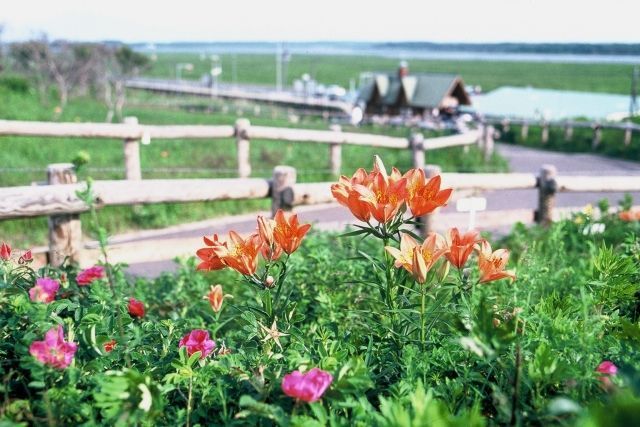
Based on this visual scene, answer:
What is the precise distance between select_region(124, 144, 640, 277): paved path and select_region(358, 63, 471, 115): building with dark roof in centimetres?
1078

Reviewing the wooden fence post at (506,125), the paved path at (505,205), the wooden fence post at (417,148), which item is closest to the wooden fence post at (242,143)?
the paved path at (505,205)

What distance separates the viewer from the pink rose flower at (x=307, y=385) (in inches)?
60.2

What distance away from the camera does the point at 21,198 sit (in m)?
4.55

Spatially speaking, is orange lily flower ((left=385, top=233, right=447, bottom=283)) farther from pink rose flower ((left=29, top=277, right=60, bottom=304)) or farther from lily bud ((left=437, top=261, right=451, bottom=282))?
pink rose flower ((left=29, top=277, right=60, bottom=304))

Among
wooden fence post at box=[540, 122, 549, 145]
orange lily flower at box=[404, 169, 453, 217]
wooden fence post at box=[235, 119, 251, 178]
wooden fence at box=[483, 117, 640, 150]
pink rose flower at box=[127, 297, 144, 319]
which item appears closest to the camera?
orange lily flower at box=[404, 169, 453, 217]

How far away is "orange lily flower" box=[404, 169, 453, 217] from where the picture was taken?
2.09 metres

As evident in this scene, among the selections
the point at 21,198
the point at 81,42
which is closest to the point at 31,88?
the point at 81,42

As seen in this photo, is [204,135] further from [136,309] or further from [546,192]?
[136,309]

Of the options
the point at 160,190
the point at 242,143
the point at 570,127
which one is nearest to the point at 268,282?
the point at 160,190

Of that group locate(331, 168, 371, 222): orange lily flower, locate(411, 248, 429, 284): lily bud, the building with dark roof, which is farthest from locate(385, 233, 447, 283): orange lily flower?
the building with dark roof

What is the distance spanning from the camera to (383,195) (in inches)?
82.4

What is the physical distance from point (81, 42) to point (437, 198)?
4259cm

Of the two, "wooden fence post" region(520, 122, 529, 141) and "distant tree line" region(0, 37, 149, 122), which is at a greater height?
"distant tree line" region(0, 37, 149, 122)

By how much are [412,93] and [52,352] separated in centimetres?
3433
